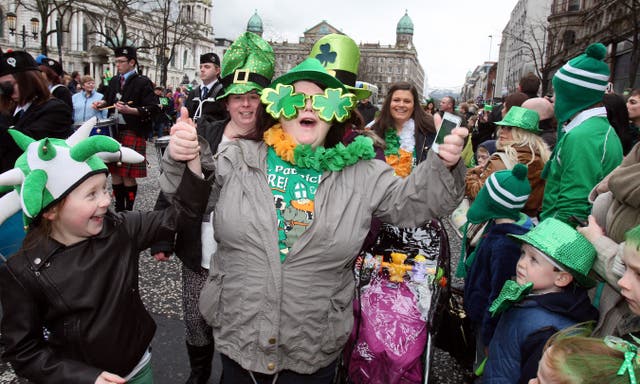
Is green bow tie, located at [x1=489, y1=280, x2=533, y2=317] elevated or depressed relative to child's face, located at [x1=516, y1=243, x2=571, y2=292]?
depressed

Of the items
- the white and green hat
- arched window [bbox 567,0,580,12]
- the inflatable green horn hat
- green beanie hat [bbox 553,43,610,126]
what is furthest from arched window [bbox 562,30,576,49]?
the white and green hat

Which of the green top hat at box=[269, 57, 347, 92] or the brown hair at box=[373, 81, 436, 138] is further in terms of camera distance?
the brown hair at box=[373, 81, 436, 138]

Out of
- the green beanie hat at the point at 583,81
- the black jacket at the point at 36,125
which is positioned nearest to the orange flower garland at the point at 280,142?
the green beanie hat at the point at 583,81

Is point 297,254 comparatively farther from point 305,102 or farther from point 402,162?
point 402,162

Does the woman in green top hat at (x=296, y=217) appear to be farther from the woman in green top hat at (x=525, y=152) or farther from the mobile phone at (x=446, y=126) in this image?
the woman in green top hat at (x=525, y=152)

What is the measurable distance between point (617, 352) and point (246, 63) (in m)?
2.66

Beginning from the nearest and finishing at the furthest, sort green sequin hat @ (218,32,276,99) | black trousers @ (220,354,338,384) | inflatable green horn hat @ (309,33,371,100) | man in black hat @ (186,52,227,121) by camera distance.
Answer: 1. black trousers @ (220,354,338,384)
2. green sequin hat @ (218,32,276,99)
3. inflatable green horn hat @ (309,33,371,100)
4. man in black hat @ (186,52,227,121)

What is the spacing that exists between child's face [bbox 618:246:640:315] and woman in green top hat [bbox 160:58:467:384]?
26.4 inches

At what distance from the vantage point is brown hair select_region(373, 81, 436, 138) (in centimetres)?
405

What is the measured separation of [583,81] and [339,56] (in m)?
1.63

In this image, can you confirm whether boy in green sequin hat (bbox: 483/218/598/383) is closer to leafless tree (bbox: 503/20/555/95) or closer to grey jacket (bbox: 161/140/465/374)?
grey jacket (bbox: 161/140/465/374)

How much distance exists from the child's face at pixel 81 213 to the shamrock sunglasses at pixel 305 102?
0.84m

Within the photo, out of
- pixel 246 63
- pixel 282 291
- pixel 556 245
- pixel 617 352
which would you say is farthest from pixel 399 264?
pixel 246 63

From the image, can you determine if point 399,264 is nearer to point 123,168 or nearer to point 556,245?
point 556,245
